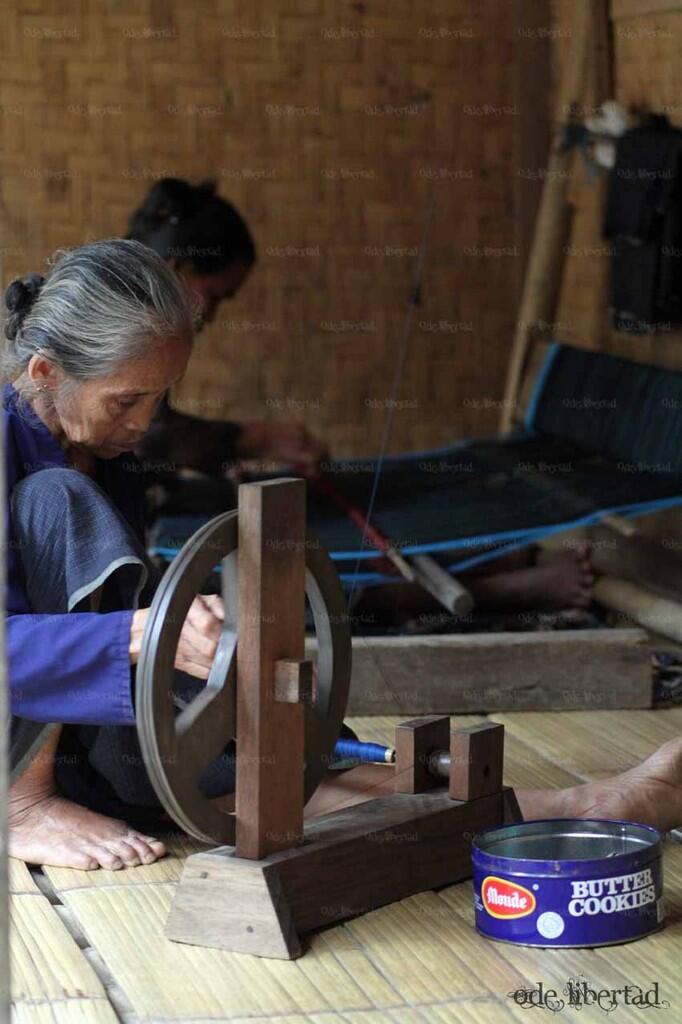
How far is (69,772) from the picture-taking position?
2.43 metres

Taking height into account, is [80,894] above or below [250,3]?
below

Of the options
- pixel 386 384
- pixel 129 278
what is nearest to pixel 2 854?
pixel 129 278

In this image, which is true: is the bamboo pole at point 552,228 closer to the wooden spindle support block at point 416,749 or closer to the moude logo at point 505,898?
the wooden spindle support block at point 416,749

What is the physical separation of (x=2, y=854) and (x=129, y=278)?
130 centimetres

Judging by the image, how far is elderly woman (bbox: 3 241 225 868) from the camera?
2.09m

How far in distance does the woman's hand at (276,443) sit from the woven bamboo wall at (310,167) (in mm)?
1072

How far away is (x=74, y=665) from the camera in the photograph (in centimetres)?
209

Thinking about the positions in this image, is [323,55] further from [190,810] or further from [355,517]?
[190,810]

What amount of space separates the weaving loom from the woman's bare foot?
42.0 inches

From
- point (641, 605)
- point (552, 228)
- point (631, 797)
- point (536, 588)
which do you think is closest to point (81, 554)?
point (631, 797)

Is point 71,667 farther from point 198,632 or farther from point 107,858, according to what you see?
point 107,858

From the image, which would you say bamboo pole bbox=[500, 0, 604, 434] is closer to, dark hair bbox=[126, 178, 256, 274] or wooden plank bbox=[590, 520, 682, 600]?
wooden plank bbox=[590, 520, 682, 600]

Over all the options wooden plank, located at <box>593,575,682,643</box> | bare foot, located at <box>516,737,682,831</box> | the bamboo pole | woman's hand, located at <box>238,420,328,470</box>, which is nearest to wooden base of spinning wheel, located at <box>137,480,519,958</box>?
bare foot, located at <box>516,737,682,831</box>

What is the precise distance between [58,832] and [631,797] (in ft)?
2.68
